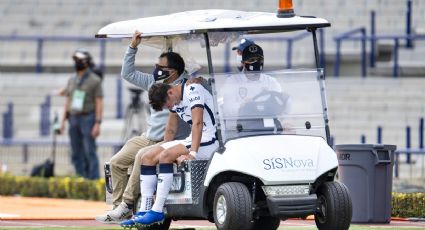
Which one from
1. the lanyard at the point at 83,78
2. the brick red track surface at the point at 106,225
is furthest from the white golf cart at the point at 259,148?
the lanyard at the point at 83,78

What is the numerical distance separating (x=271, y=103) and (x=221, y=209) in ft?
3.84

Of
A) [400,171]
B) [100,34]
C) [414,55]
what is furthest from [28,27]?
[100,34]

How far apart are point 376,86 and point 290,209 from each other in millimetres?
12393

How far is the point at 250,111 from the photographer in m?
13.8

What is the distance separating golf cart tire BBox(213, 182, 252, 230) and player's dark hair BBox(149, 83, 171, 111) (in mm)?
1098

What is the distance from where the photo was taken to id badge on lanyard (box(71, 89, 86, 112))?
74.1ft

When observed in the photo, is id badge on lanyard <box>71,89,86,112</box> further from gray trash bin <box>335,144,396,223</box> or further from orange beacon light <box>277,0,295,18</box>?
orange beacon light <box>277,0,295,18</box>

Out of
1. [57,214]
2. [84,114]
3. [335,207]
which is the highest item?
[335,207]

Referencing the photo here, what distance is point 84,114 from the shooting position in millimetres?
22703

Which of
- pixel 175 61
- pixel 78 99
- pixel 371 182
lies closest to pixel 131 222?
pixel 175 61

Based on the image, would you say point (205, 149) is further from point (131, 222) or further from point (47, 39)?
point (47, 39)

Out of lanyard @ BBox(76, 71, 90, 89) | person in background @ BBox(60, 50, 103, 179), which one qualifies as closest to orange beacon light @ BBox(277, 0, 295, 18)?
person in background @ BBox(60, 50, 103, 179)

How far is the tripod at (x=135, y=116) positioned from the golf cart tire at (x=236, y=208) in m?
10.6

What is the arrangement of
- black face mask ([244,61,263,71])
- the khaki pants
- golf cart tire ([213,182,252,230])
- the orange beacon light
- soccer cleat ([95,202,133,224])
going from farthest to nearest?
1. the khaki pants
2. soccer cleat ([95,202,133,224])
3. black face mask ([244,61,263,71])
4. the orange beacon light
5. golf cart tire ([213,182,252,230])
